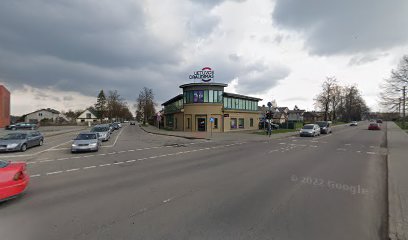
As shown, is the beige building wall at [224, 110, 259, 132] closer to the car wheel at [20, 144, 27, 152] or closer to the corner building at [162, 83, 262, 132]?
the corner building at [162, 83, 262, 132]

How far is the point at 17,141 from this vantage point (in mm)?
15016

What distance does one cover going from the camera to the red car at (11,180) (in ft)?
17.1

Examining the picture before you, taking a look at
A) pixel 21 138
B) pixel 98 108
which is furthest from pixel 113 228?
pixel 98 108

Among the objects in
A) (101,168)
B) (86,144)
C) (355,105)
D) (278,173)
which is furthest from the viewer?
(355,105)

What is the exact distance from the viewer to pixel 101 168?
31.7 feet

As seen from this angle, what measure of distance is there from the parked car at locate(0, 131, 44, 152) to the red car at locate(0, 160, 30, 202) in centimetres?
1192

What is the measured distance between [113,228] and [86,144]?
12.0 meters

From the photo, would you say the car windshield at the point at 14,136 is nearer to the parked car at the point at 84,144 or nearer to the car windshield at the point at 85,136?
the car windshield at the point at 85,136

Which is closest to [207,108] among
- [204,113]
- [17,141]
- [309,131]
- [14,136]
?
[204,113]

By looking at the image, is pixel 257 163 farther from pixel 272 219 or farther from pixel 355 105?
pixel 355 105

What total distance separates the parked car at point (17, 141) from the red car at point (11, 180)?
11916 millimetres

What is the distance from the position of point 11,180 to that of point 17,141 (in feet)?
41.8

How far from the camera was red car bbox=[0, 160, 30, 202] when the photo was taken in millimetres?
5213

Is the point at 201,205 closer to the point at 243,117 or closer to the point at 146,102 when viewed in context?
the point at 243,117
